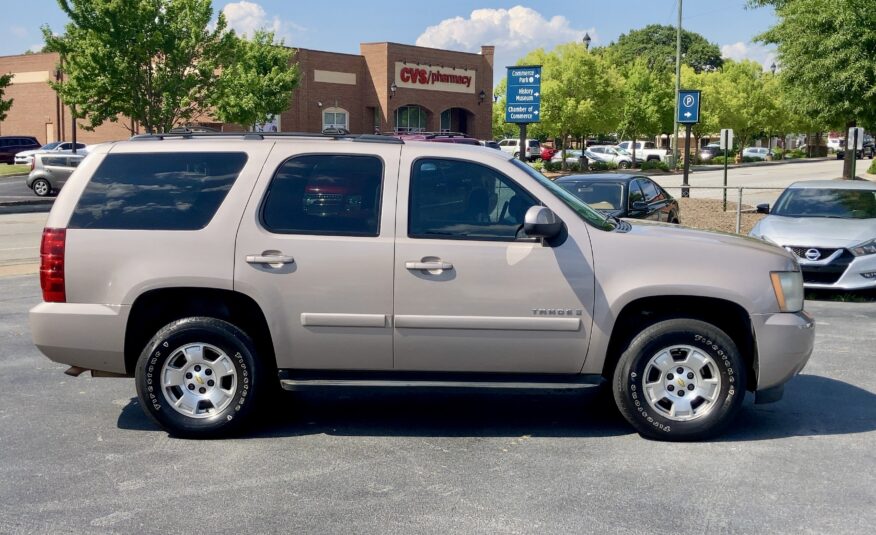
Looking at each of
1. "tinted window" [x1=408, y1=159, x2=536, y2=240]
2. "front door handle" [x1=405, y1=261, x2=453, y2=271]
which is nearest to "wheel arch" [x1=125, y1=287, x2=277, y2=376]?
"front door handle" [x1=405, y1=261, x2=453, y2=271]

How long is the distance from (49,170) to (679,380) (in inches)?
1215

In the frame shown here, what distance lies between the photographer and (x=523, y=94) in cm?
1928

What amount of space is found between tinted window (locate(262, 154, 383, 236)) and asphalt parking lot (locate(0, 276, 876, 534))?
4.37 feet

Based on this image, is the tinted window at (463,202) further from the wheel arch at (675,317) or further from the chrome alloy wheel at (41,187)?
the chrome alloy wheel at (41,187)

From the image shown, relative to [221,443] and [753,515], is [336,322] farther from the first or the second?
[753,515]

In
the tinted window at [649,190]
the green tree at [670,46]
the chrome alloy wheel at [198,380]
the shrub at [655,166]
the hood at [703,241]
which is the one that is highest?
the green tree at [670,46]

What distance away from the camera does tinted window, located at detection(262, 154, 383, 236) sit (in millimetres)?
5832

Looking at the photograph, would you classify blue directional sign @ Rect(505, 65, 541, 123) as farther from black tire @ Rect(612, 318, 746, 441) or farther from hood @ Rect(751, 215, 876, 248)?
black tire @ Rect(612, 318, 746, 441)

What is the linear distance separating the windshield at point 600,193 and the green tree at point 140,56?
876 inches

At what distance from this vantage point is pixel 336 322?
5758mm

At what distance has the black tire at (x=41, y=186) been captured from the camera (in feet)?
107

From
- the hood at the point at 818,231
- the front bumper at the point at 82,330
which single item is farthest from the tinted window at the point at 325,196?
the hood at the point at 818,231

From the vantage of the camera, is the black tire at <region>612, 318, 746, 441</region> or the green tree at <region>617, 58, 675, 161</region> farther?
the green tree at <region>617, 58, 675, 161</region>

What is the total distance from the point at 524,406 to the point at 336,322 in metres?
1.77
